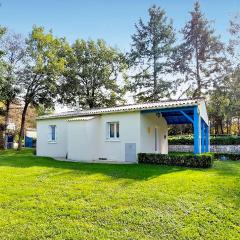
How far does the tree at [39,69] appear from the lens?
30047mm

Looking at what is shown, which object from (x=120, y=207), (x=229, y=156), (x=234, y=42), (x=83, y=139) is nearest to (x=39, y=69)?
(x=83, y=139)

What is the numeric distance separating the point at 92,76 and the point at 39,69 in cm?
888

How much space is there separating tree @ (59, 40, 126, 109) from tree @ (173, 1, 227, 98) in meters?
9.54

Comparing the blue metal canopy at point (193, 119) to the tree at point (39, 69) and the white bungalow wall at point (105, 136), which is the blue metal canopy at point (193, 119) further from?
the tree at point (39, 69)

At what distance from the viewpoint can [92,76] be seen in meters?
36.5

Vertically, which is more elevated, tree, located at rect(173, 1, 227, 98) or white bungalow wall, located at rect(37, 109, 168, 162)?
tree, located at rect(173, 1, 227, 98)

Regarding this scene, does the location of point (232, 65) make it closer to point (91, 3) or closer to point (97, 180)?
point (91, 3)

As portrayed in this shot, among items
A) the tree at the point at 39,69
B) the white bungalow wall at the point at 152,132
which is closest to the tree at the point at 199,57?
the tree at the point at 39,69

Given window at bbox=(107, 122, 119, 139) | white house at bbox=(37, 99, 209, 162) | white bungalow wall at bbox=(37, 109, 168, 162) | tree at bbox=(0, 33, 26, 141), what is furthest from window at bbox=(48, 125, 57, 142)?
tree at bbox=(0, 33, 26, 141)

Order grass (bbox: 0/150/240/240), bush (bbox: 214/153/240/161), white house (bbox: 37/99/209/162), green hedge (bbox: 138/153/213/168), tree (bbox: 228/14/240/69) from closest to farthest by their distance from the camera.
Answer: grass (bbox: 0/150/240/240) → green hedge (bbox: 138/153/213/168) → white house (bbox: 37/99/209/162) → bush (bbox: 214/153/240/161) → tree (bbox: 228/14/240/69)

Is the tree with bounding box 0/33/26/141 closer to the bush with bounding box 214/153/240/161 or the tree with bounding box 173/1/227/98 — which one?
the tree with bounding box 173/1/227/98

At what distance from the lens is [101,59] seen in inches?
1469

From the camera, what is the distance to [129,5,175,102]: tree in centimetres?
3744

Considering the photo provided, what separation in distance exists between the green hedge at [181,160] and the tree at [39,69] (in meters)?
18.7
